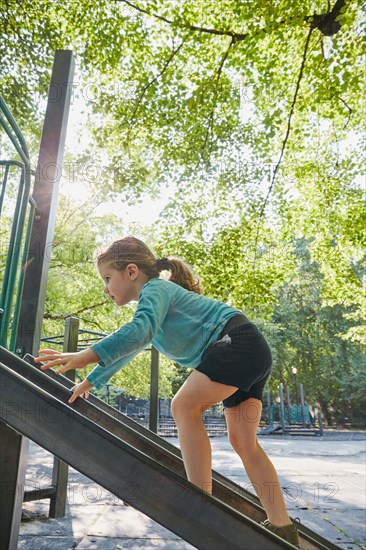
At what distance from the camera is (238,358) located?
5.88 ft

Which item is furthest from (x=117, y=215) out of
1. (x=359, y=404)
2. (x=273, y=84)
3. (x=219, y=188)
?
(x=359, y=404)

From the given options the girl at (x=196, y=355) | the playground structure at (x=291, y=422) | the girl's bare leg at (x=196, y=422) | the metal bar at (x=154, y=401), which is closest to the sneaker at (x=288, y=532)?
the girl at (x=196, y=355)

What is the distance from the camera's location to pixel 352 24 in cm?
691

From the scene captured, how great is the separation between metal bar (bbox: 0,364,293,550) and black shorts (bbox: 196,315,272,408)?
769 mm

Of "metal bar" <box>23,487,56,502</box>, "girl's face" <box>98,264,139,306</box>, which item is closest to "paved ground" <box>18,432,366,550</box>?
"metal bar" <box>23,487,56,502</box>

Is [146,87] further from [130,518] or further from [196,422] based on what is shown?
[196,422]

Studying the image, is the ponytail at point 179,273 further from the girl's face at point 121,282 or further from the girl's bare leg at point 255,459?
the girl's bare leg at point 255,459

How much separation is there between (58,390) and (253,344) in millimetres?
850

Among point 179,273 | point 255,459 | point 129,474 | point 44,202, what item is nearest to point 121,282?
point 179,273

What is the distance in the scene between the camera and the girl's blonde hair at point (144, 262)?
2.10 meters

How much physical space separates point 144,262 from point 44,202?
2.18 feet

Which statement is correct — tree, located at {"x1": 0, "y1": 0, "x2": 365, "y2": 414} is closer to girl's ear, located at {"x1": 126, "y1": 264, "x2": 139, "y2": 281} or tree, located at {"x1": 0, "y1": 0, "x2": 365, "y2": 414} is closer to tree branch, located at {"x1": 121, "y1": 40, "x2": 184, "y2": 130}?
tree branch, located at {"x1": 121, "y1": 40, "x2": 184, "y2": 130}

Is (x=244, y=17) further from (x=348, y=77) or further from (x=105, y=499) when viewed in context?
(x=105, y=499)

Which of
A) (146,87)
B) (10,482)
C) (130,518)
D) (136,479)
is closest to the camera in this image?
(136,479)
